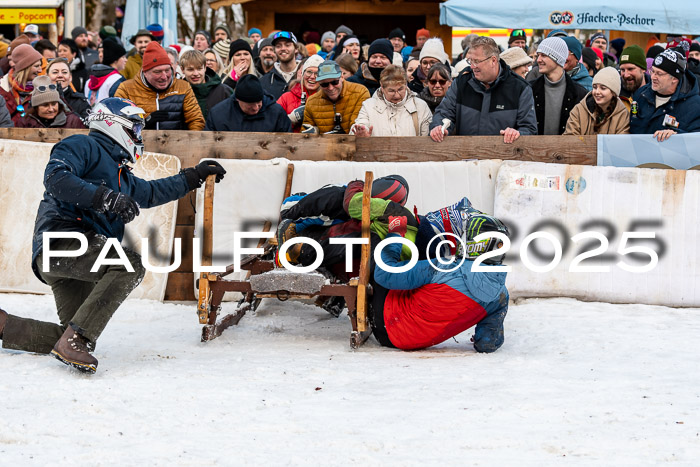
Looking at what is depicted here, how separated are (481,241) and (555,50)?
115 inches

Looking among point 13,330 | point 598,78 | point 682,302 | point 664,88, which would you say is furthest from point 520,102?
point 13,330

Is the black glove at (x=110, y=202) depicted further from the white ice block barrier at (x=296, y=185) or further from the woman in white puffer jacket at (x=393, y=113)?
the woman in white puffer jacket at (x=393, y=113)

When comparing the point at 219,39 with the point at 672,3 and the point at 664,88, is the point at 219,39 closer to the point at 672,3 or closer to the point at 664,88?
the point at 672,3

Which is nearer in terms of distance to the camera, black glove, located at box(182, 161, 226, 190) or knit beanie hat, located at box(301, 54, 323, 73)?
black glove, located at box(182, 161, 226, 190)

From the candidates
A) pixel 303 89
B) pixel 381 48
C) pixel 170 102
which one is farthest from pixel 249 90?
pixel 381 48

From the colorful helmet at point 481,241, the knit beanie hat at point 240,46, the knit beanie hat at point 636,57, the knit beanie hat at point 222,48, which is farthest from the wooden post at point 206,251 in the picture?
the knit beanie hat at point 222,48

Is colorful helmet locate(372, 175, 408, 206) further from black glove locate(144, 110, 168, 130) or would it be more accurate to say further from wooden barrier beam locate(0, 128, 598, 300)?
black glove locate(144, 110, 168, 130)

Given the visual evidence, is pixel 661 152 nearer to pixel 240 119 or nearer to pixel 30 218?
pixel 240 119

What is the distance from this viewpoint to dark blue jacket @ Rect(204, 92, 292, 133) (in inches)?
307

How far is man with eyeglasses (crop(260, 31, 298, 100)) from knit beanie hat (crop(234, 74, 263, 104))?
1972 mm

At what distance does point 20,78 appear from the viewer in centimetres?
912

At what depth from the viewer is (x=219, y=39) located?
14.0 metres

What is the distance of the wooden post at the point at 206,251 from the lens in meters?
5.96

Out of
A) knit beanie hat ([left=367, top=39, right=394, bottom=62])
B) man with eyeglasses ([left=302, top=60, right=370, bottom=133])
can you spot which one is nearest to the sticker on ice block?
man with eyeglasses ([left=302, top=60, right=370, bottom=133])
